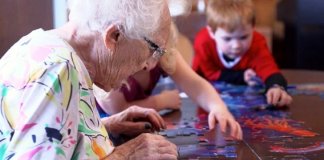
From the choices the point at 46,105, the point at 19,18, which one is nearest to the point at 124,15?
the point at 46,105

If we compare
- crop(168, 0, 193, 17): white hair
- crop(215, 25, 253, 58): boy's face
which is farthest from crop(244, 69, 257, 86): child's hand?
crop(168, 0, 193, 17): white hair

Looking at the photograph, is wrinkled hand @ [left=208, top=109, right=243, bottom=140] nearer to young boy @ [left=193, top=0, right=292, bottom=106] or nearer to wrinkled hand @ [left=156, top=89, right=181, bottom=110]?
wrinkled hand @ [left=156, top=89, right=181, bottom=110]

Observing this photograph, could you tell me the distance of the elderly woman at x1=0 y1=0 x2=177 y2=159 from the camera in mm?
920

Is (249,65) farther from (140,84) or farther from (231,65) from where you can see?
(140,84)

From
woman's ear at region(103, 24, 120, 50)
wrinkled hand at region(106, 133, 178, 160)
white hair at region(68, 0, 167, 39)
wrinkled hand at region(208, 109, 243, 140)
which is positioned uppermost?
white hair at region(68, 0, 167, 39)

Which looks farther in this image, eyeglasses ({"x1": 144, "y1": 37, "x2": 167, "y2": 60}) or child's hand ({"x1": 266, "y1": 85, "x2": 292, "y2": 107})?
child's hand ({"x1": 266, "y1": 85, "x2": 292, "y2": 107})

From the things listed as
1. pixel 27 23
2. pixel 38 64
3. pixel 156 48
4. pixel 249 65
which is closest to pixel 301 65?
pixel 249 65

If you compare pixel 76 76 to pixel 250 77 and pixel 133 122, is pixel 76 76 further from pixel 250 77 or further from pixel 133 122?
pixel 250 77

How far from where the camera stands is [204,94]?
1.86 meters

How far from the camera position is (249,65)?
7.98ft

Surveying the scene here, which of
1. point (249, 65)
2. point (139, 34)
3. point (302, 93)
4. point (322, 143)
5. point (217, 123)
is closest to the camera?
point (139, 34)

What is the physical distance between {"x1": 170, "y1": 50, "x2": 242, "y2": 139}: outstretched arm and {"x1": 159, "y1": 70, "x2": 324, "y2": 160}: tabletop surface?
4 cm

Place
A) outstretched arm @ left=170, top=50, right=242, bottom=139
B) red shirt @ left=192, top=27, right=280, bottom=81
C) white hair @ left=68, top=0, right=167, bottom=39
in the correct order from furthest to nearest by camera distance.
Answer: red shirt @ left=192, top=27, right=280, bottom=81
outstretched arm @ left=170, top=50, right=242, bottom=139
white hair @ left=68, top=0, right=167, bottom=39

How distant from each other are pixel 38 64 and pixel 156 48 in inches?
13.4
